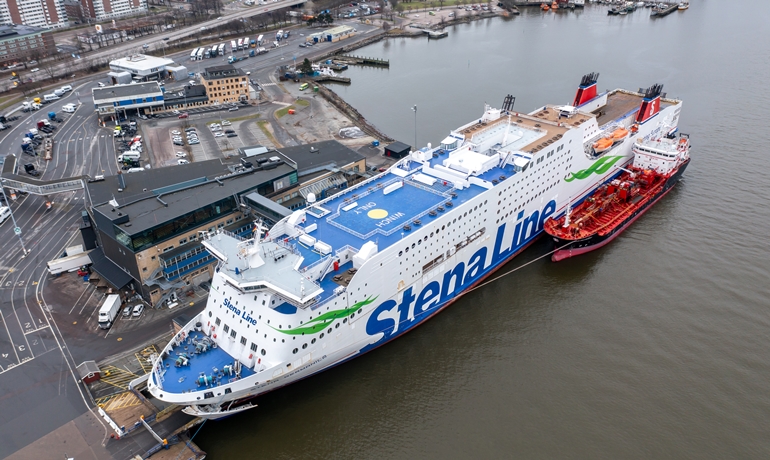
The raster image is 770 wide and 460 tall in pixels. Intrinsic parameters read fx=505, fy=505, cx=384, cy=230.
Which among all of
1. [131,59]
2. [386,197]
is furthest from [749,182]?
[131,59]

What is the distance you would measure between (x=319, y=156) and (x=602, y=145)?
23.4 meters

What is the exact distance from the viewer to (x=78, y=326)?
30.4m

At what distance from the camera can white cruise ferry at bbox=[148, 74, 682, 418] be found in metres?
24.0

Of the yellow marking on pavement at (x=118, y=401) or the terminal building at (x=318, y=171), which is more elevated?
the terminal building at (x=318, y=171)

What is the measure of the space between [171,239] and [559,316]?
82.6ft

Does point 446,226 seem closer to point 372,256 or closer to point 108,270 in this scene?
point 372,256

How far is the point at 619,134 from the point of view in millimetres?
43375

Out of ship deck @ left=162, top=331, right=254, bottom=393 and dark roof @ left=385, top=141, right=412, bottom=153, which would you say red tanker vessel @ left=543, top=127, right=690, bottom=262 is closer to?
dark roof @ left=385, top=141, right=412, bottom=153

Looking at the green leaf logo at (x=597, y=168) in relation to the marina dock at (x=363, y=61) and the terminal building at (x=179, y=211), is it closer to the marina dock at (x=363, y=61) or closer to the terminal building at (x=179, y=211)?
the terminal building at (x=179, y=211)

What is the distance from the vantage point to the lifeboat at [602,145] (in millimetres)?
41438

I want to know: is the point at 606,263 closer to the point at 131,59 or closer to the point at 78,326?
the point at 78,326

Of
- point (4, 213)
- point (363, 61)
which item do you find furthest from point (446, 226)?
point (363, 61)

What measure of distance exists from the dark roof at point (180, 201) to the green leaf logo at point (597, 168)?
869 inches

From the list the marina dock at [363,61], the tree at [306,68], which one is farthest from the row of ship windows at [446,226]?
the marina dock at [363,61]
